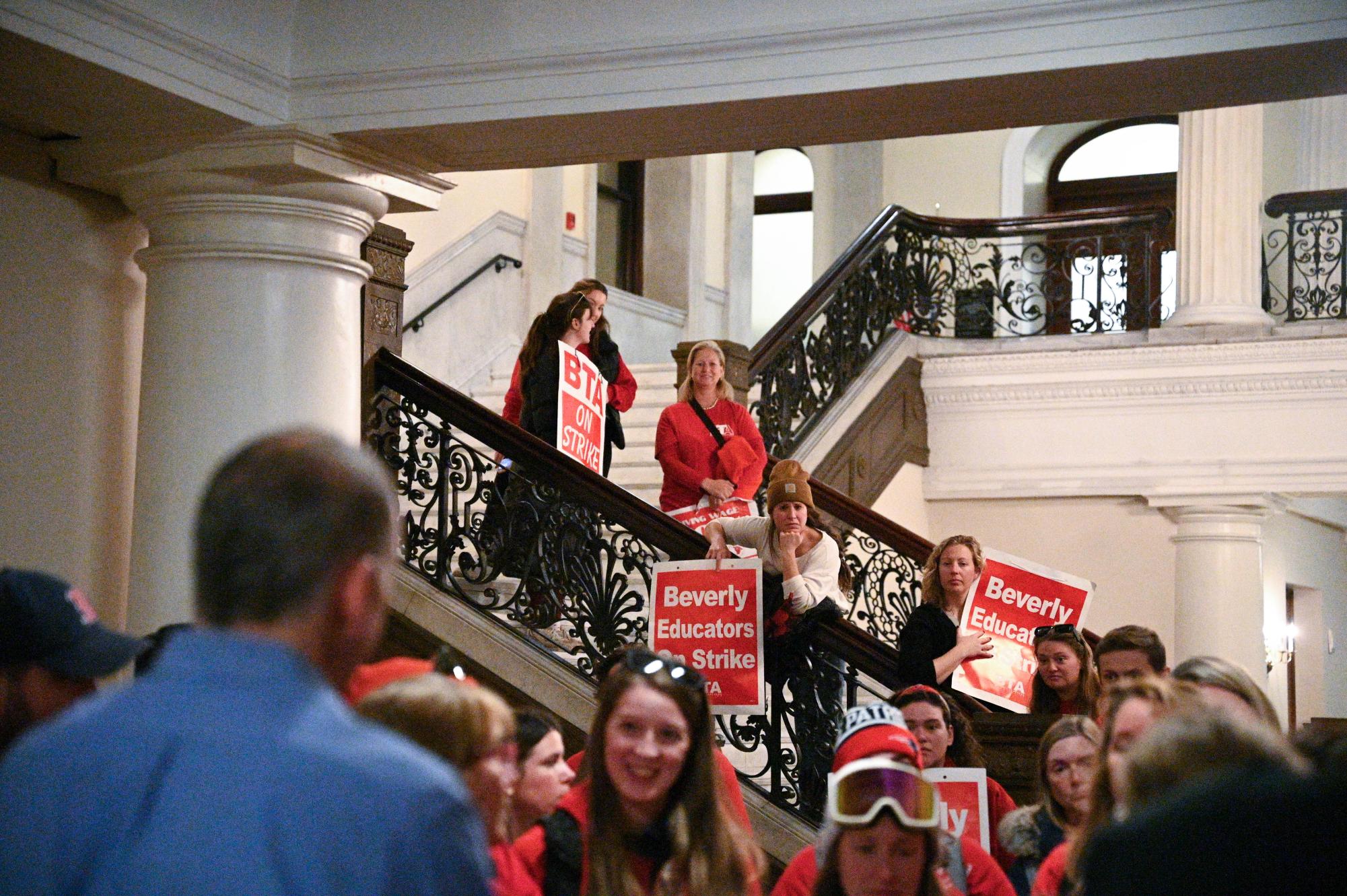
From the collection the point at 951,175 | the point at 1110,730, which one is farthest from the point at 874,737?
the point at 951,175

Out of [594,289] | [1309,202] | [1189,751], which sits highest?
[1309,202]

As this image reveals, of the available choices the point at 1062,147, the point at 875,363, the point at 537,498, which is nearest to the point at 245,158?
the point at 537,498

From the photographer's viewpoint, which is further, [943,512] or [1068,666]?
[943,512]

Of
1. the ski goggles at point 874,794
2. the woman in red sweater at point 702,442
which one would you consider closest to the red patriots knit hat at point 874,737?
the ski goggles at point 874,794

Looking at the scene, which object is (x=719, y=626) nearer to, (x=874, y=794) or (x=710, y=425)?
(x=710, y=425)

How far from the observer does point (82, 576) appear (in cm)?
548

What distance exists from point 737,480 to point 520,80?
9.78 feet

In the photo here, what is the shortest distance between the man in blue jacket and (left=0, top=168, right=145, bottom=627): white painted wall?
380 centimetres

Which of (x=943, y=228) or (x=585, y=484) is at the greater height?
(x=943, y=228)

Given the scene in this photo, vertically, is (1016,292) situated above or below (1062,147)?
below

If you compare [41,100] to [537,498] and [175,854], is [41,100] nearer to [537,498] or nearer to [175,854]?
[537,498]

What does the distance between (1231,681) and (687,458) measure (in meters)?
4.52

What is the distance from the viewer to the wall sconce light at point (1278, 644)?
12930 millimetres

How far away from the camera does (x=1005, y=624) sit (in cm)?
639
